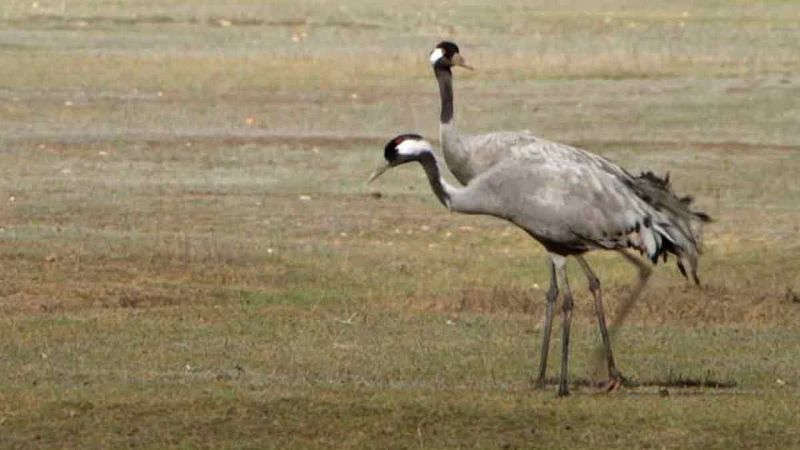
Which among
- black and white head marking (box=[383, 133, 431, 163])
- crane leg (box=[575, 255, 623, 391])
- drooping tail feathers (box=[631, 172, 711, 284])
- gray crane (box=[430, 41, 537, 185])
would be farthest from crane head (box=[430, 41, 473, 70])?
black and white head marking (box=[383, 133, 431, 163])

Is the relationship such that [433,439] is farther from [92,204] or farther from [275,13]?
[275,13]

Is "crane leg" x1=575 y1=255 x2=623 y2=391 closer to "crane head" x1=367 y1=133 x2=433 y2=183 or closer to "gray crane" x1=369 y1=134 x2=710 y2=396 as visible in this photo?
"gray crane" x1=369 y1=134 x2=710 y2=396

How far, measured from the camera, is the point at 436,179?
451 inches

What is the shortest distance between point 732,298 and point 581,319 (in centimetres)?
→ 128

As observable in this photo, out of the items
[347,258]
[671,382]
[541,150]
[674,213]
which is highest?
[541,150]

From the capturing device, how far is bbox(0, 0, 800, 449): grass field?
1038 centimetres

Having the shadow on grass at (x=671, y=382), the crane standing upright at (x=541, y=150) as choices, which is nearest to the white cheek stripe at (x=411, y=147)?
the crane standing upright at (x=541, y=150)

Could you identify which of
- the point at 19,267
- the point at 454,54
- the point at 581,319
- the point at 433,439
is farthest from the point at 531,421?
the point at 19,267

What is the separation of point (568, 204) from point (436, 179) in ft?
2.45

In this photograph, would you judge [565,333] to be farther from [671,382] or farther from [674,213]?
[674,213]

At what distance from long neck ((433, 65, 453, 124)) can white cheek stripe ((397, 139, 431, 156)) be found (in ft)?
4.20

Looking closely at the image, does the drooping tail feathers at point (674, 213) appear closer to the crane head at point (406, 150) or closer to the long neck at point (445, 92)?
the long neck at point (445, 92)

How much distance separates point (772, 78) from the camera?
35.4 m

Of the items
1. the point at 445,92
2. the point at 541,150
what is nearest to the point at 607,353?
the point at 541,150
